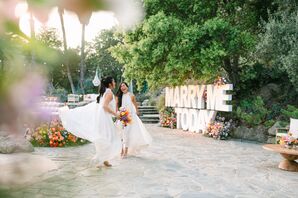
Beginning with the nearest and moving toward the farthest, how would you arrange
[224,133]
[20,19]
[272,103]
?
[20,19] → [224,133] → [272,103]

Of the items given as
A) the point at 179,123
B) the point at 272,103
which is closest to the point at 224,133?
the point at 272,103

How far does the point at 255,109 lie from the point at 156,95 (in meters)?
14.0

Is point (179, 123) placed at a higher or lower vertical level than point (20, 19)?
lower

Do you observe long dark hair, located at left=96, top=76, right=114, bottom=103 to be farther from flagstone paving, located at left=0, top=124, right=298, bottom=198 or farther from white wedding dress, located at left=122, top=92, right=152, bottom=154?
flagstone paving, located at left=0, top=124, right=298, bottom=198

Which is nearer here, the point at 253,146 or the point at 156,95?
the point at 253,146

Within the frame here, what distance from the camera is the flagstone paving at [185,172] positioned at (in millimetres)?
7270

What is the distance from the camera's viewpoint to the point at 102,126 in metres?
9.32

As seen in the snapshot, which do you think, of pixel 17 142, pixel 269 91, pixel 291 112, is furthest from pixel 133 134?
pixel 17 142

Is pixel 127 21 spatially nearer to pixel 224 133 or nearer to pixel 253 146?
pixel 253 146

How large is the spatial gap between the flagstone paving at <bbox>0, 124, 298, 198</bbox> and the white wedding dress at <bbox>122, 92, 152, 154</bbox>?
0.32 m

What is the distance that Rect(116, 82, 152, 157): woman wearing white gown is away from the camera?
10.8 metres

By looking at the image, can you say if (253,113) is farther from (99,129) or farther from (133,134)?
(99,129)

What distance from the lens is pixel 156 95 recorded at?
97.6 ft

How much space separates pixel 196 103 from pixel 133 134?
26.4 feet
